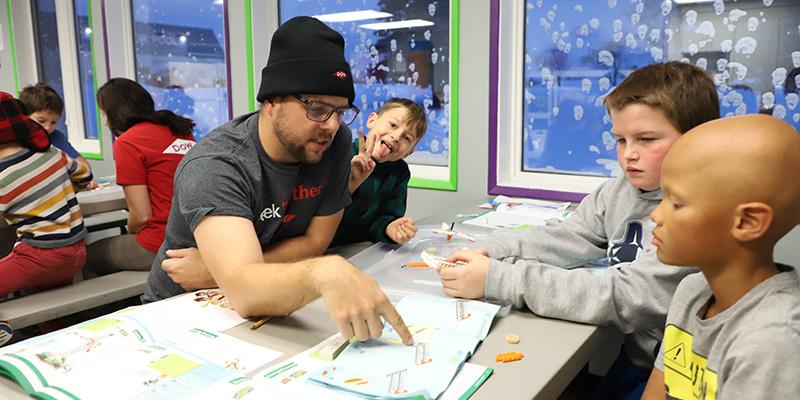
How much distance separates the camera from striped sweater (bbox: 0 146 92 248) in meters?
2.18

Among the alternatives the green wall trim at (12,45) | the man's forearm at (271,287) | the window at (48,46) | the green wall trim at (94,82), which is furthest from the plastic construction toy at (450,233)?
the green wall trim at (12,45)

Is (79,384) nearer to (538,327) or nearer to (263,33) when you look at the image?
(538,327)

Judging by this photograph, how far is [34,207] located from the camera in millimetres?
2240

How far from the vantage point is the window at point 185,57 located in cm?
373

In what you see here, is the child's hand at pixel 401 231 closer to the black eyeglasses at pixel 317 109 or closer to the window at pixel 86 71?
the black eyeglasses at pixel 317 109

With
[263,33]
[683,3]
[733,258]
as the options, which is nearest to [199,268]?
[733,258]

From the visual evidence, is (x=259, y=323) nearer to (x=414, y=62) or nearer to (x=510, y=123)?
(x=510, y=123)

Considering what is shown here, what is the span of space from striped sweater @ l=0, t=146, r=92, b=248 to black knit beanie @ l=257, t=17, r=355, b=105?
4.59 ft

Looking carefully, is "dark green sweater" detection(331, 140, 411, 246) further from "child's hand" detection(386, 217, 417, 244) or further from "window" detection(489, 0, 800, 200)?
"window" detection(489, 0, 800, 200)

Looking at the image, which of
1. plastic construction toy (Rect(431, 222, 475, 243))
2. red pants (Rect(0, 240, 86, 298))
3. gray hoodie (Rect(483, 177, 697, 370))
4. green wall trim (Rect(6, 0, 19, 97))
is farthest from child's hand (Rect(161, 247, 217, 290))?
green wall trim (Rect(6, 0, 19, 97))

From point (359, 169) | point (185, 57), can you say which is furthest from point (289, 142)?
point (185, 57)

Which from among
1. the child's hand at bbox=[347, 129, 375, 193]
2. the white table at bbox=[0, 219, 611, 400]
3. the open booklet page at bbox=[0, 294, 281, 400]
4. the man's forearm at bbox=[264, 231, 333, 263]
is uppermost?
the child's hand at bbox=[347, 129, 375, 193]

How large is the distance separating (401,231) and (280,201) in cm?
44

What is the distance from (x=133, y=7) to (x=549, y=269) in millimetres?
4052
